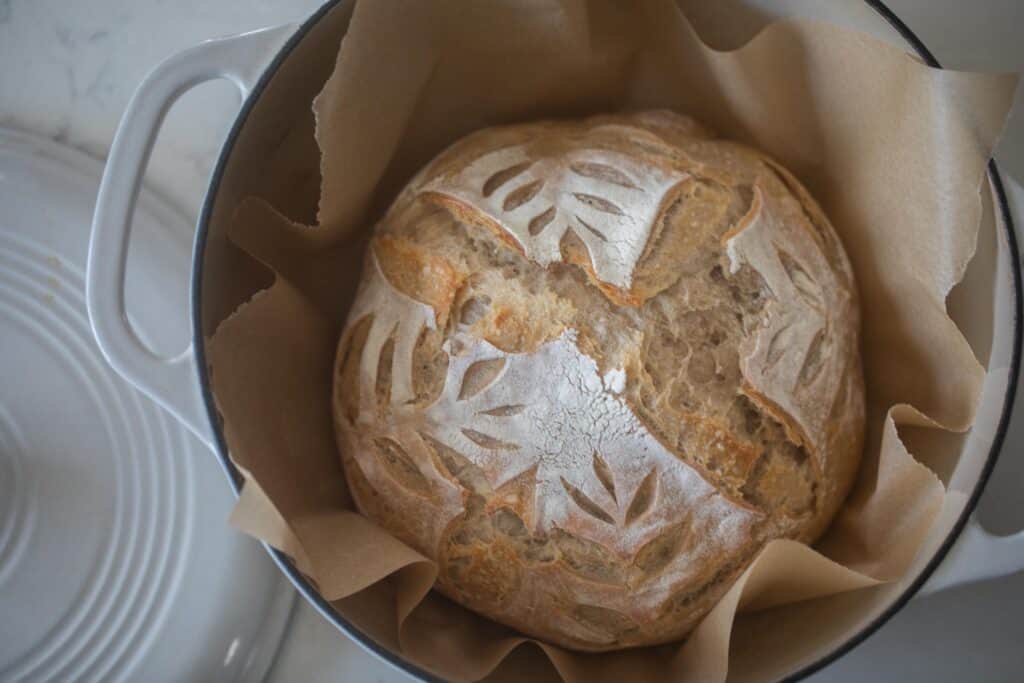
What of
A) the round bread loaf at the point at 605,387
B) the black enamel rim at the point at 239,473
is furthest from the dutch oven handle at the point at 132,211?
the round bread loaf at the point at 605,387

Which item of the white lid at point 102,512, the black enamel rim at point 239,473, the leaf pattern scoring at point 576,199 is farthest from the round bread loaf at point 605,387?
the white lid at point 102,512

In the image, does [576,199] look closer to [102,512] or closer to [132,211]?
[132,211]

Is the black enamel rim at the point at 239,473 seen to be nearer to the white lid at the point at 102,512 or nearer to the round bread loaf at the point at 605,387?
the round bread loaf at the point at 605,387

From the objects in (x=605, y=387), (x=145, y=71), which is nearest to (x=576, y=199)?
(x=605, y=387)

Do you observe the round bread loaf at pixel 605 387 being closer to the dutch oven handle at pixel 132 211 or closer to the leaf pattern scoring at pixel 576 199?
the leaf pattern scoring at pixel 576 199

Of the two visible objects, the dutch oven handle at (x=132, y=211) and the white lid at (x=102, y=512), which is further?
the white lid at (x=102, y=512)

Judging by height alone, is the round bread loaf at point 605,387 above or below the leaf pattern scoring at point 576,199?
below
